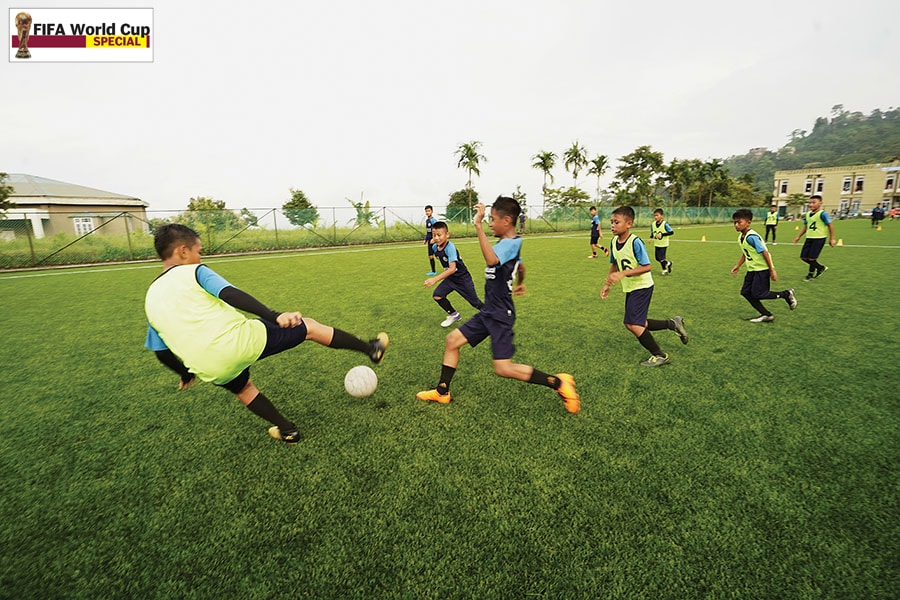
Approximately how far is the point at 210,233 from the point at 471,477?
23.2m

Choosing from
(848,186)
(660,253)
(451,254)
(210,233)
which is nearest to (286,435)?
(451,254)

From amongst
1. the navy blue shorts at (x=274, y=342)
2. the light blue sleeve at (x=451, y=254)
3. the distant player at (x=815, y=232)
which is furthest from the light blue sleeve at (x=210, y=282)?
the distant player at (x=815, y=232)

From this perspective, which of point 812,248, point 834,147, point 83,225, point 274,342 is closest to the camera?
point 274,342

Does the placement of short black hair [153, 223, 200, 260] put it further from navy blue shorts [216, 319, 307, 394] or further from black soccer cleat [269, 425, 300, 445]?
black soccer cleat [269, 425, 300, 445]

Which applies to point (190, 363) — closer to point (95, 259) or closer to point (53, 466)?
point (53, 466)

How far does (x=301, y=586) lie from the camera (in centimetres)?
194

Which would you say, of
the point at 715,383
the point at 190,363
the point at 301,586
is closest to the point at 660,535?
the point at 301,586

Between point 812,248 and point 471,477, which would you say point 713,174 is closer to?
point 812,248

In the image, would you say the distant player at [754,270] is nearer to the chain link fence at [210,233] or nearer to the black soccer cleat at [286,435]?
the black soccer cleat at [286,435]

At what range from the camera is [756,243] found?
19.7ft

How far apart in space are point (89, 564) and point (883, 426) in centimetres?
567

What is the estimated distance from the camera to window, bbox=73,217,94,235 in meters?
18.8

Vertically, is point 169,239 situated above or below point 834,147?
below

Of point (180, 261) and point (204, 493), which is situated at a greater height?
A: point (180, 261)
